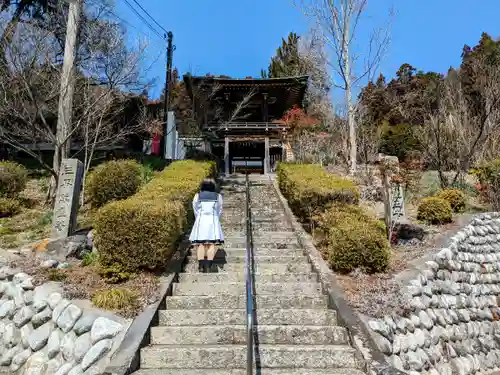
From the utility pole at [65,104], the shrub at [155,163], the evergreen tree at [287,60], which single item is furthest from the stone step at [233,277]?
the evergreen tree at [287,60]

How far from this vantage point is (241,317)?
524 cm

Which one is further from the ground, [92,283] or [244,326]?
[92,283]

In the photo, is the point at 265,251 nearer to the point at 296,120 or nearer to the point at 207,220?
the point at 207,220

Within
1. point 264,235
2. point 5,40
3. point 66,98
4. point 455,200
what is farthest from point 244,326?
point 5,40

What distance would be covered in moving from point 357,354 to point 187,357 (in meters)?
1.90

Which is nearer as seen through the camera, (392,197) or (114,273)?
(114,273)

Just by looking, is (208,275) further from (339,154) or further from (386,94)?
(386,94)

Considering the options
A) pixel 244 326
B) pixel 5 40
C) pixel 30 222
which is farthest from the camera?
pixel 5 40

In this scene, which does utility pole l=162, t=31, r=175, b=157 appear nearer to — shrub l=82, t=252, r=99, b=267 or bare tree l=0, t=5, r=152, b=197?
bare tree l=0, t=5, r=152, b=197

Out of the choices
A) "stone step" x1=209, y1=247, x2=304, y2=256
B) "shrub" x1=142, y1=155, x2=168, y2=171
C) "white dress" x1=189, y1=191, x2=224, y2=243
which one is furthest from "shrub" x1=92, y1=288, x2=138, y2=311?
"shrub" x1=142, y1=155, x2=168, y2=171

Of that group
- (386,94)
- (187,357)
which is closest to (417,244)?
(187,357)

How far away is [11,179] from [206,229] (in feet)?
25.3

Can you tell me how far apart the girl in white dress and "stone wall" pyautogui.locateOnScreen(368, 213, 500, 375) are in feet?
8.49

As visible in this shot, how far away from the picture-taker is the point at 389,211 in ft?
27.8
